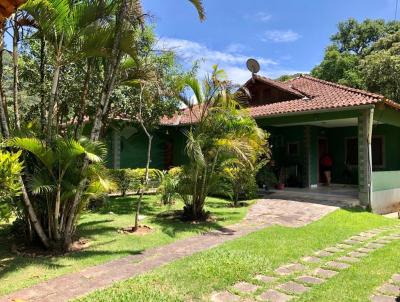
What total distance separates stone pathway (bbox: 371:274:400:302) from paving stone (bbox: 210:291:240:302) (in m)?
1.64

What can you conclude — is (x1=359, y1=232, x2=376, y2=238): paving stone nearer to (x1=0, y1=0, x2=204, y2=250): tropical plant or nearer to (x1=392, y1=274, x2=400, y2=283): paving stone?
(x1=392, y1=274, x2=400, y2=283): paving stone

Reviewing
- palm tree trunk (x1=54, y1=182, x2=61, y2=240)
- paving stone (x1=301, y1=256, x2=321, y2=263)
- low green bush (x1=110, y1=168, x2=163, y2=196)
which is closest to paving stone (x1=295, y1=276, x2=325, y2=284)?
paving stone (x1=301, y1=256, x2=321, y2=263)

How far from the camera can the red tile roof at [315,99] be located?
11940 millimetres

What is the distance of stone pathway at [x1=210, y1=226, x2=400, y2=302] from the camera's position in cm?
456

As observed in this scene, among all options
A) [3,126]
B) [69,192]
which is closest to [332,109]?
[69,192]

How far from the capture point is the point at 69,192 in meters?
6.35

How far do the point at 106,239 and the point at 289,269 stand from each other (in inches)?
143

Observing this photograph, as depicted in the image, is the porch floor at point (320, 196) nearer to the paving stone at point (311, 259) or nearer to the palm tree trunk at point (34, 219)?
the paving stone at point (311, 259)

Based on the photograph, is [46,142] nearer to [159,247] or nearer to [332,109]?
[159,247]

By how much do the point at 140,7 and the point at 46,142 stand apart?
11.0 feet

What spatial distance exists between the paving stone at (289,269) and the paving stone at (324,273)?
8.7 inches

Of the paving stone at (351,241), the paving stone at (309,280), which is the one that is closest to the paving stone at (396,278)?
the paving stone at (309,280)

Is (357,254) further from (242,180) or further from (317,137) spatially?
(317,137)

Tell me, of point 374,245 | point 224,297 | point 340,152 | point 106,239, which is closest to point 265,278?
point 224,297
